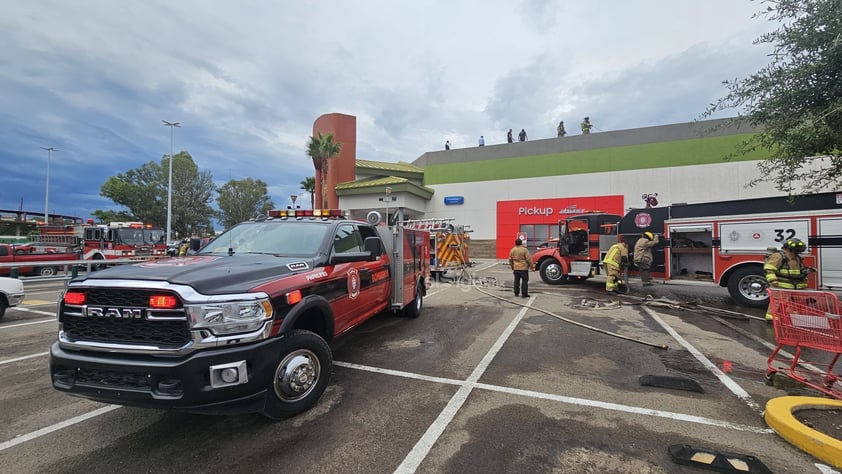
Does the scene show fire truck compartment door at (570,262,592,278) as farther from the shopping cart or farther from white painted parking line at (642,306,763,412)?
the shopping cart

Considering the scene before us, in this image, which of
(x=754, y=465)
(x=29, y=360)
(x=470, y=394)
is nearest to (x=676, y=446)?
(x=754, y=465)

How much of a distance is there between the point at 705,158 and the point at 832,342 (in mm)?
23980

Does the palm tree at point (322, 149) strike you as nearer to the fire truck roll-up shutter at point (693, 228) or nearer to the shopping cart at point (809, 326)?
the fire truck roll-up shutter at point (693, 228)

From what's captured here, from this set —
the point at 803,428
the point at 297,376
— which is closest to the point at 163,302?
the point at 297,376

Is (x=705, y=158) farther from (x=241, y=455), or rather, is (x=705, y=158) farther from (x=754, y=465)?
(x=241, y=455)

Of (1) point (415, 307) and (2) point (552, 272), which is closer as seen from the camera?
(1) point (415, 307)

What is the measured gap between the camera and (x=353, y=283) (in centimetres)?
459

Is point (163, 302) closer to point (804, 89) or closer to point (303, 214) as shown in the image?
point (303, 214)

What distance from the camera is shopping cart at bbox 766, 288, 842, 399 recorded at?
378cm

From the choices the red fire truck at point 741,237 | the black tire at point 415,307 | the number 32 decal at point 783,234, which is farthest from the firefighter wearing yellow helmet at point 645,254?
the black tire at point 415,307

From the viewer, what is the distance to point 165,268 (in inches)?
123

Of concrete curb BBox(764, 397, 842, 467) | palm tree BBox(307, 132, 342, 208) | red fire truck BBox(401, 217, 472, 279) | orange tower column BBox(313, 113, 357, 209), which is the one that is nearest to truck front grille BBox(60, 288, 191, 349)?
concrete curb BBox(764, 397, 842, 467)

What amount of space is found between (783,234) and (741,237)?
0.73 m

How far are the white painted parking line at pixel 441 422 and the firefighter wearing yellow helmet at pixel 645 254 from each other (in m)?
7.05
